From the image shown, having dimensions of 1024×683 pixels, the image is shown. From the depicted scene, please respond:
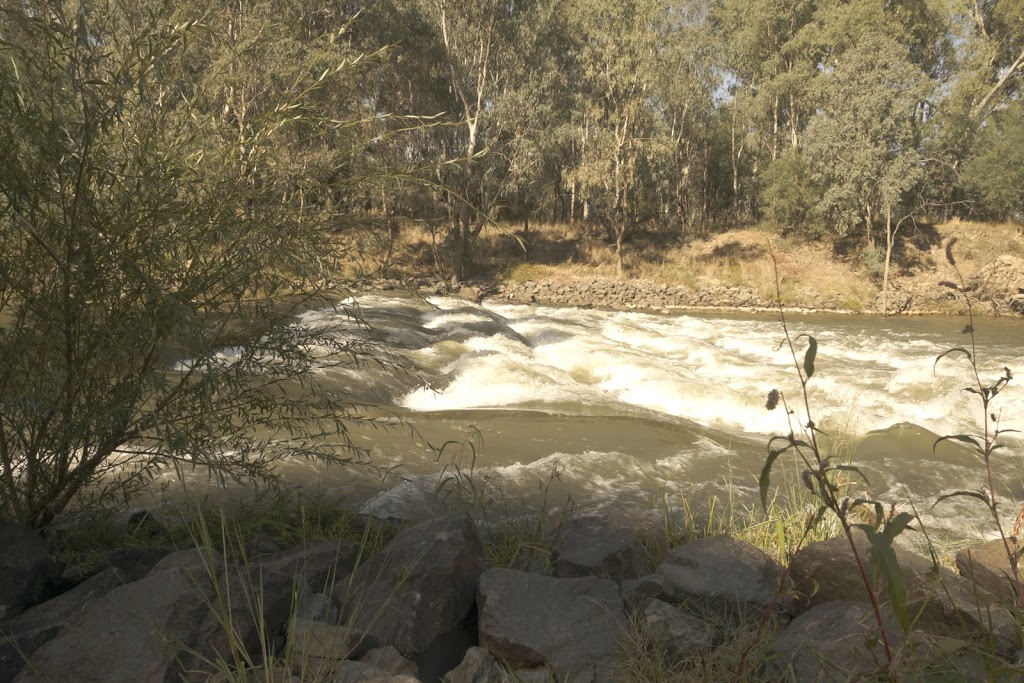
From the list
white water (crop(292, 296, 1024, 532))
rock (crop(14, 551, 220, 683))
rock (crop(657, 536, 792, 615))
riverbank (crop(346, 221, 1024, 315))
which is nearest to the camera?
rock (crop(14, 551, 220, 683))

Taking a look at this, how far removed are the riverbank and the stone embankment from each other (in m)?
23.9

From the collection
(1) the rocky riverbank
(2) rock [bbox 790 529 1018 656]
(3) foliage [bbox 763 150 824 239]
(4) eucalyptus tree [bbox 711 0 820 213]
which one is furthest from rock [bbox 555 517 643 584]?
(4) eucalyptus tree [bbox 711 0 820 213]

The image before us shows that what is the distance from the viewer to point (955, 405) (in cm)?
906

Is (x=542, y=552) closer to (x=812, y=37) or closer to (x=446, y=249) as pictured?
(x=446, y=249)

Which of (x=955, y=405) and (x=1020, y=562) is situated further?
(x=955, y=405)

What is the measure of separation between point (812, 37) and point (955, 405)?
31.2m

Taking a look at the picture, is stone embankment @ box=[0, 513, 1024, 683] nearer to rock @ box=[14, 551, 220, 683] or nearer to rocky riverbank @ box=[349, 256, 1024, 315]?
rock @ box=[14, 551, 220, 683]

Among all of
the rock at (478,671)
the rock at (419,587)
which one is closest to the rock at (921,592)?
the rock at (478,671)

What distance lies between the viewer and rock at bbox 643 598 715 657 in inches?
96.6

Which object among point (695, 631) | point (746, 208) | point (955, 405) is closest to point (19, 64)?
point (695, 631)

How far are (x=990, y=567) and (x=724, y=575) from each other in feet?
3.81

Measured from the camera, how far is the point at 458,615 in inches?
113

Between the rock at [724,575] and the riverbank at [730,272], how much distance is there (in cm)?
2379

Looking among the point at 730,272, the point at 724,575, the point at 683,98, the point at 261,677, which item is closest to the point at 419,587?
the point at 261,677
